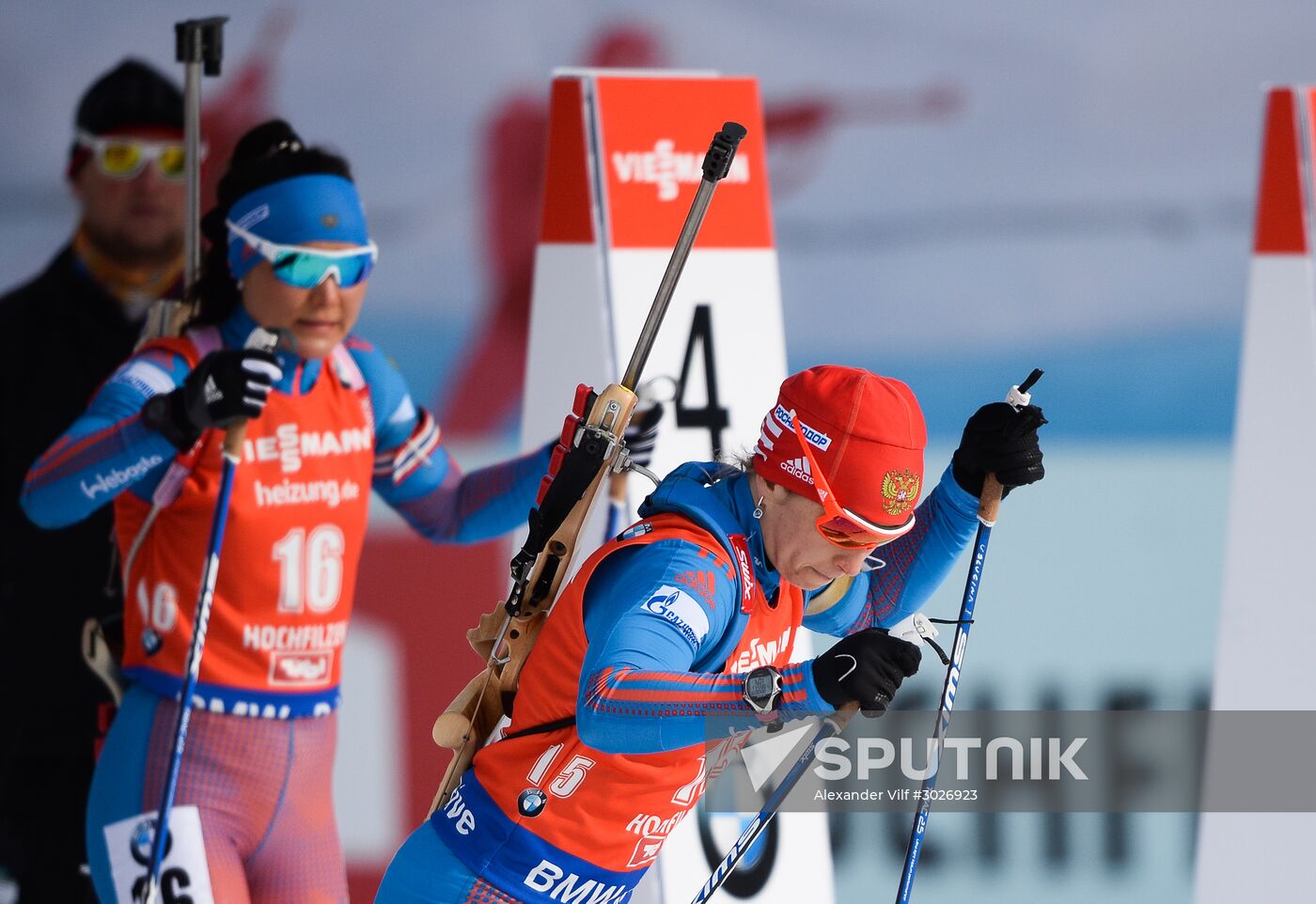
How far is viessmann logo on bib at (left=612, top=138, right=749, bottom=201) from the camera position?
2748 mm

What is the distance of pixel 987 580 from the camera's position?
4.13m

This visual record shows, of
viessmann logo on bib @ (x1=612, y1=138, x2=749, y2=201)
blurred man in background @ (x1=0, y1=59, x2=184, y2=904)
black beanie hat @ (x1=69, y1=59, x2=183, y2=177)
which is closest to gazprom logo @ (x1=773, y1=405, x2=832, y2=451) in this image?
viessmann logo on bib @ (x1=612, y1=138, x2=749, y2=201)

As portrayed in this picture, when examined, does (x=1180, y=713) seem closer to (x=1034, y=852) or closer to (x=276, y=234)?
(x=1034, y=852)

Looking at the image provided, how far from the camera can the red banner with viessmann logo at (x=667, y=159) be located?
274 cm

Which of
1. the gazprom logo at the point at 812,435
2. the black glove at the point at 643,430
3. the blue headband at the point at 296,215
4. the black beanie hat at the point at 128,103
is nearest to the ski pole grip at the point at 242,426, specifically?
the blue headband at the point at 296,215

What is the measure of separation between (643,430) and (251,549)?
60cm

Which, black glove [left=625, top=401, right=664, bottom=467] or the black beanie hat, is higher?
the black beanie hat

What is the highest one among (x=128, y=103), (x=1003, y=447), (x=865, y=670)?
(x=128, y=103)

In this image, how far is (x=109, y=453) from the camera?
7.11 feet

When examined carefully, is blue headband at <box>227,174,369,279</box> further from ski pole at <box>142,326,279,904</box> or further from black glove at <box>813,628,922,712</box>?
black glove at <box>813,628,922,712</box>

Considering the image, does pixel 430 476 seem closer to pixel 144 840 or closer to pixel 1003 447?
pixel 144 840

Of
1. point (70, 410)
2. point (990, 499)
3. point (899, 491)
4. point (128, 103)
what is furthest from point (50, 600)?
point (899, 491)

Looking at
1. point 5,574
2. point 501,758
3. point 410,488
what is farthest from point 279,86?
point 501,758

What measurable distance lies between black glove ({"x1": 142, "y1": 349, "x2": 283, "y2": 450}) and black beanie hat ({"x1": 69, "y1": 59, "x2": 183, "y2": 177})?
1.36 m
